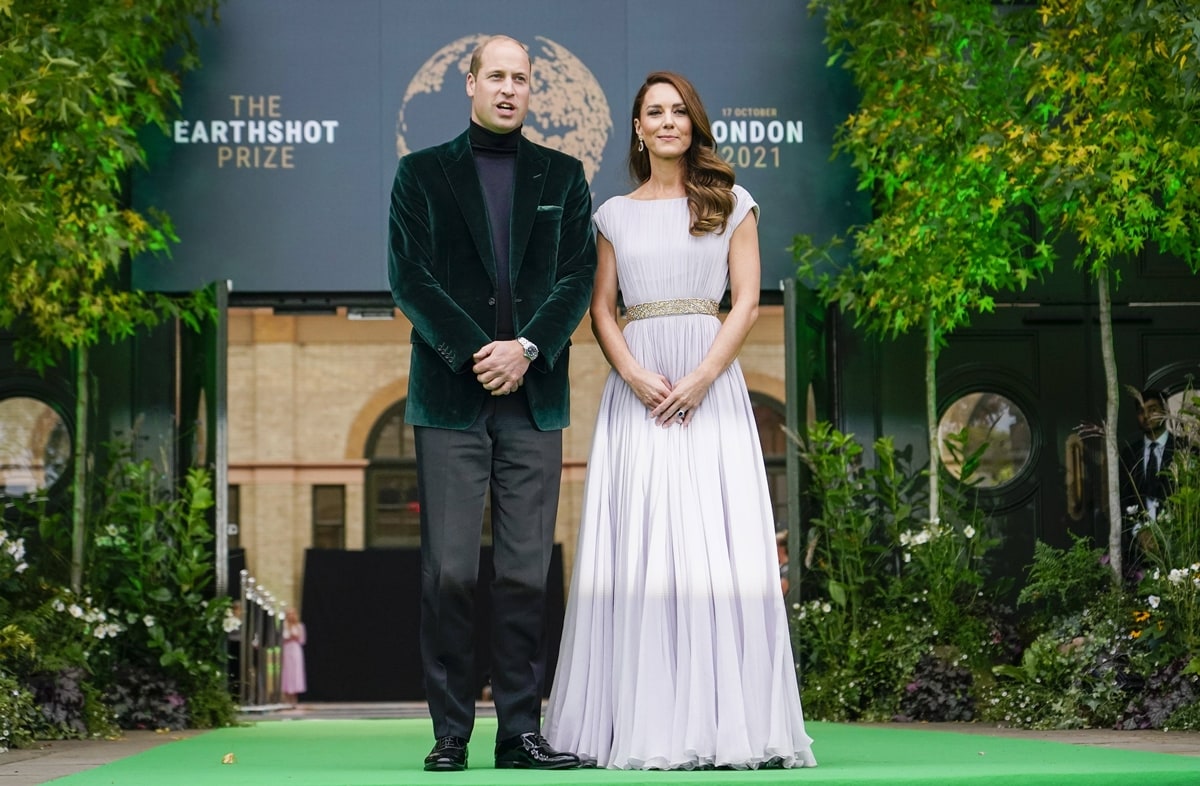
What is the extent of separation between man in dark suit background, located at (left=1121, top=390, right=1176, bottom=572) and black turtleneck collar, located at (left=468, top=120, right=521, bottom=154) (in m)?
4.69

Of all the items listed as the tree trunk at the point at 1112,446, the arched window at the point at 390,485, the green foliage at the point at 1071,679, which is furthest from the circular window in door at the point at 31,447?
the arched window at the point at 390,485

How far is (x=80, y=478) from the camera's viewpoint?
8.63m

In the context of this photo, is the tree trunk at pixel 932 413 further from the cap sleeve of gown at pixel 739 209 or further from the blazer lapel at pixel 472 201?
the blazer lapel at pixel 472 201

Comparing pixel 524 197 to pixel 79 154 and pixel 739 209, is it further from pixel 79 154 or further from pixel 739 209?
pixel 79 154

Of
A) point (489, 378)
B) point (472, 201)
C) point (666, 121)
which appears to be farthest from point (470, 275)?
point (666, 121)

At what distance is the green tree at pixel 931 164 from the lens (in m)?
8.27

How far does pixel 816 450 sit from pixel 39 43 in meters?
4.71

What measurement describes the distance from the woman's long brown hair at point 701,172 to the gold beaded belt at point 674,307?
20cm

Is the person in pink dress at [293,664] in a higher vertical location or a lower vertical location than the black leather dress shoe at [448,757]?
lower

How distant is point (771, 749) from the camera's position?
14.0 ft

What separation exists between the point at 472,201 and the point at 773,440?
Answer: 20.3 meters

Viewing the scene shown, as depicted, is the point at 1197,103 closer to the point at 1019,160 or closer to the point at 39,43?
the point at 1019,160

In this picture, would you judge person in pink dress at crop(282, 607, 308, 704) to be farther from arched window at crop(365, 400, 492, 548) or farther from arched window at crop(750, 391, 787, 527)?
arched window at crop(750, 391, 787, 527)

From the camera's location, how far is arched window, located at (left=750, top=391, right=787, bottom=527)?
23375mm
